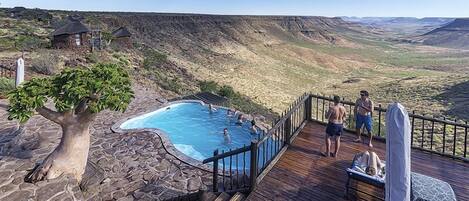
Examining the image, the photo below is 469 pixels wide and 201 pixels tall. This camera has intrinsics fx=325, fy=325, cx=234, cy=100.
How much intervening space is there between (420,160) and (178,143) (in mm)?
8801

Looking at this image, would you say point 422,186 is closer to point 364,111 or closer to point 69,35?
point 364,111

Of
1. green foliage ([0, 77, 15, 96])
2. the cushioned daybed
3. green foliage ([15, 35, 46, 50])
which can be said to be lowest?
the cushioned daybed

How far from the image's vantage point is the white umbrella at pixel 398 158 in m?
4.04

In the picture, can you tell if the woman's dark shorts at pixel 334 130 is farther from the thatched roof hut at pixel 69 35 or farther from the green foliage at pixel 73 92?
the thatched roof hut at pixel 69 35

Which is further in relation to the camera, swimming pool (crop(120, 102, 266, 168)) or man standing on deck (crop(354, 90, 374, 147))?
swimming pool (crop(120, 102, 266, 168))

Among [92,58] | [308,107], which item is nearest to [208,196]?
[308,107]

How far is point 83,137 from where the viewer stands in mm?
7184

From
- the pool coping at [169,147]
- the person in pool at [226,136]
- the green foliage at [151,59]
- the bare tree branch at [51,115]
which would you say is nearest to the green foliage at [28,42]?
the green foliage at [151,59]

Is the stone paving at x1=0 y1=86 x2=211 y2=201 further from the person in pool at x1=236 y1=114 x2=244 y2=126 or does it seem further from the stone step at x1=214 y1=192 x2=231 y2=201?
the person in pool at x1=236 y1=114 x2=244 y2=126

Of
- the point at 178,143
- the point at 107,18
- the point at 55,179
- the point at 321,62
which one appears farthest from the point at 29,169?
the point at 321,62

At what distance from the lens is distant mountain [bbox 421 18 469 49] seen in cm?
11925

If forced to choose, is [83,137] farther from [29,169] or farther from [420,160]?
[420,160]

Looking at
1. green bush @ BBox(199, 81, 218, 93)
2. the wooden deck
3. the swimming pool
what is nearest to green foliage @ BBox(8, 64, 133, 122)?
the wooden deck

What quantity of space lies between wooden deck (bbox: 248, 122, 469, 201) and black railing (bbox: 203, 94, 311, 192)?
0.60 feet
